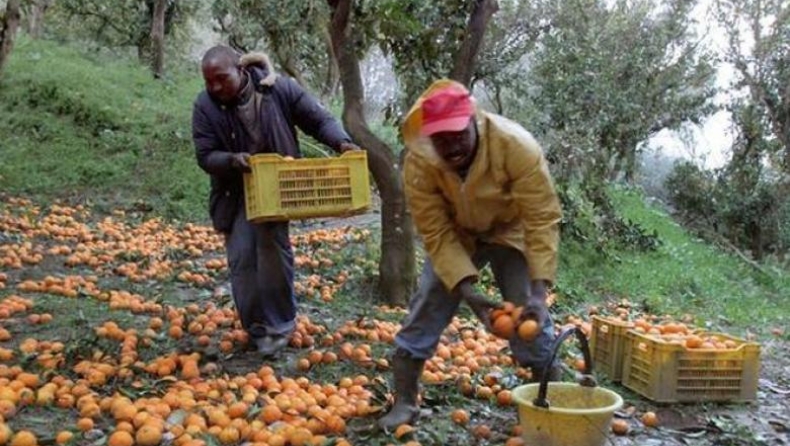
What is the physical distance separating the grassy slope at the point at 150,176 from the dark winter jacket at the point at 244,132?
3799 millimetres

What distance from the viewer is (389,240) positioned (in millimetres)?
6238

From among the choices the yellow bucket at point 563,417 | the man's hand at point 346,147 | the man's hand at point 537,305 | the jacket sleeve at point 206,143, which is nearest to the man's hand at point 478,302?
the man's hand at point 537,305

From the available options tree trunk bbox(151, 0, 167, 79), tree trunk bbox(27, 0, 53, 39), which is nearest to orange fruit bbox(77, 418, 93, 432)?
tree trunk bbox(151, 0, 167, 79)

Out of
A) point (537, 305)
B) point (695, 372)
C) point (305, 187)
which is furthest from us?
point (695, 372)

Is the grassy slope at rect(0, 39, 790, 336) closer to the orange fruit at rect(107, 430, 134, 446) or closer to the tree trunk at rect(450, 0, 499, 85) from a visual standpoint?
the tree trunk at rect(450, 0, 499, 85)

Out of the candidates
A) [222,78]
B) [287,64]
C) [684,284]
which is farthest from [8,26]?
[684,284]

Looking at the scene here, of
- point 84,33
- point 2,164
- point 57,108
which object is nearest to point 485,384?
point 2,164

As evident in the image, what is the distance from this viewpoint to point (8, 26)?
1138 centimetres

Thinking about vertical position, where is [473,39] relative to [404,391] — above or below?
above

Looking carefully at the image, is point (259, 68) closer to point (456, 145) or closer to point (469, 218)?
point (469, 218)

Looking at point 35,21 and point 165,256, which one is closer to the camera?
point 165,256

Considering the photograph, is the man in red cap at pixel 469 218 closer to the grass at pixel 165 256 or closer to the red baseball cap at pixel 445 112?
the red baseball cap at pixel 445 112

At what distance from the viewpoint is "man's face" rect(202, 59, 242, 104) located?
4410 mm

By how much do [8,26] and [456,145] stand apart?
9973 mm
